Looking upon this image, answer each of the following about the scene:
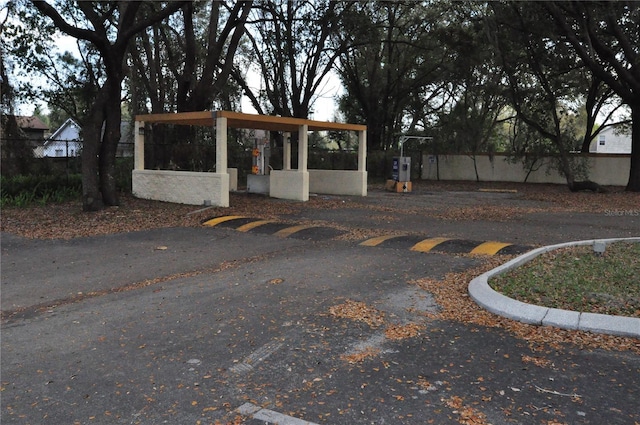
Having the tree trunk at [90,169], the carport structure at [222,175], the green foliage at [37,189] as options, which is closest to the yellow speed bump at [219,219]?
the carport structure at [222,175]

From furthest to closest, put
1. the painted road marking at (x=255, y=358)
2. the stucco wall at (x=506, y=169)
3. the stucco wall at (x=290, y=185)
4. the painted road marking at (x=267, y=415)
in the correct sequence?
the stucco wall at (x=506, y=169)
the stucco wall at (x=290, y=185)
the painted road marking at (x=255, y=358)
the painted road marking at (x=267, y=415)

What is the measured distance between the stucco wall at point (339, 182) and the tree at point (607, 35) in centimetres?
905

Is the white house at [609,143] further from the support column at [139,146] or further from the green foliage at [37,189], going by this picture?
the green foliage at [37,189]

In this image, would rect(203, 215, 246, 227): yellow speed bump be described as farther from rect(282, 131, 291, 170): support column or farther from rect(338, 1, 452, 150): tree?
rect(338, 1, 452, 150): tree

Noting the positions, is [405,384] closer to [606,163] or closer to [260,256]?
[260,256]

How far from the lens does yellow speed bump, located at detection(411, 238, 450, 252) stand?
9.50 m

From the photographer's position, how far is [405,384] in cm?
393

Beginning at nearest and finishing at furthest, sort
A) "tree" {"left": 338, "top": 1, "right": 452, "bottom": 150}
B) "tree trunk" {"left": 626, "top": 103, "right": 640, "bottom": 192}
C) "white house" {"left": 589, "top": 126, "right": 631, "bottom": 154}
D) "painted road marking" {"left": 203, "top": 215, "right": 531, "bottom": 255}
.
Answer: "painted road marking" {"left": 203, "top": 215, "right": 531, "bottom": 255}
"tree trunk" {"left": 626, "top": 103, "right": 640, "bottom": 192}
"tree" {"left": 338, "top": 1, "right": 452, "bottom": 150}
"white house" {"left": 589, "top": 126, "right": 631, "bottom": 154}

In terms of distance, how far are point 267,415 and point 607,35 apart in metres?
24.3

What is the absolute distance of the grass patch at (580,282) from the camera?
565 centimetres

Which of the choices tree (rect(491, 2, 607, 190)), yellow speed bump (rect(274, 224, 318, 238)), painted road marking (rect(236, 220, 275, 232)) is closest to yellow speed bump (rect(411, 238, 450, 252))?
yellow speed bump (rect(274, 224, 318, 238))

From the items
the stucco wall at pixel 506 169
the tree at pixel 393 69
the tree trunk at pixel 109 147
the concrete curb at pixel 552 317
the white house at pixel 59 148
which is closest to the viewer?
the concrete curb at pixel 552 317

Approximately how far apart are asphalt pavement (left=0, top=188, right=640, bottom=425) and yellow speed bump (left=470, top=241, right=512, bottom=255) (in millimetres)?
770

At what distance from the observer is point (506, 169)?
31.7 meters
